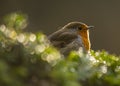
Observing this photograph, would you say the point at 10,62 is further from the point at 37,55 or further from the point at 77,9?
the point at 77,9

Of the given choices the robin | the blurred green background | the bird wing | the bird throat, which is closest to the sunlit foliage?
the robin

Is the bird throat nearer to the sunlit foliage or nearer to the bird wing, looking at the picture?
the bird wing

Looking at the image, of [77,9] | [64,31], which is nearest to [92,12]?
[77,9]

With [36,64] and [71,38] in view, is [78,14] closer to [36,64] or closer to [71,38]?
[71,38]

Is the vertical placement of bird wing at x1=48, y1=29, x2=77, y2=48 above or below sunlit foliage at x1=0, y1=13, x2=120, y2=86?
above

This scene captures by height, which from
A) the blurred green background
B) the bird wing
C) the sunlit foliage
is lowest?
the sunlit foliage

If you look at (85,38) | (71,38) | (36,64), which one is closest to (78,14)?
(85,38)

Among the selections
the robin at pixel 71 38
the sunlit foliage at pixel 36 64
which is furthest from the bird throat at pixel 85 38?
the sunlit foliage at pixel 36 64

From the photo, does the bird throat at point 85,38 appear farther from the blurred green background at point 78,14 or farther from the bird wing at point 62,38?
the blurred green background at point 78,14
